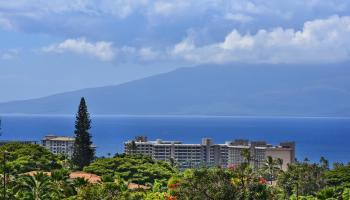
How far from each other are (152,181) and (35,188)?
92.7ft

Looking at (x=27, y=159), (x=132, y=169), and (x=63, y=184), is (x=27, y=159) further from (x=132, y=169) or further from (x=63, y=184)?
(x=63, y=184)

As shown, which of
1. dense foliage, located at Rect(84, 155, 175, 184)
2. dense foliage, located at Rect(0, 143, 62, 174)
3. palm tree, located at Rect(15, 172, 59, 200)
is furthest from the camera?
dense foliage, located at Rect(84, 155, 175, 184)

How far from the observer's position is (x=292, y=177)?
215ft

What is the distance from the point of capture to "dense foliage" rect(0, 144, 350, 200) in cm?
2967

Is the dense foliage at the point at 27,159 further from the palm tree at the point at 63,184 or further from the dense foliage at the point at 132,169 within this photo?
the palm tree at the point at 63,184

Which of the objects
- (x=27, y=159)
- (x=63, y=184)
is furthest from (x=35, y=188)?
(x=27, y=159)

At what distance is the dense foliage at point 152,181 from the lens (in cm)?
2967

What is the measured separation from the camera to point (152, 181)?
6862 cm

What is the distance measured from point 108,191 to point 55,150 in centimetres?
14465

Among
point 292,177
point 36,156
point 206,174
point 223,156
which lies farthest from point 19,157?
point 223,156

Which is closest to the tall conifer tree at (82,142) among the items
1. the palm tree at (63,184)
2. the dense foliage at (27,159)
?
the dense foliage at (27,159)

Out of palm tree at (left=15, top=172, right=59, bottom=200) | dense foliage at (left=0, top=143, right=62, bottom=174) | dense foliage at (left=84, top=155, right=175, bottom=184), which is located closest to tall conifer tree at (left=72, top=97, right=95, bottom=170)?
dense foliage at (left=84, top=155, right=175, bottom=184)

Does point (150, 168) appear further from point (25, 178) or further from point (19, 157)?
point (25, 178)

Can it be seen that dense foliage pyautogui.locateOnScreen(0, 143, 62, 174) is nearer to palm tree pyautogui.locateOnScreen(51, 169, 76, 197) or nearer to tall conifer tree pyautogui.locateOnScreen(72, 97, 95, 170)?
tall conifer tree pyautogui.locateOnScreen(72, 97, 95, 170)
